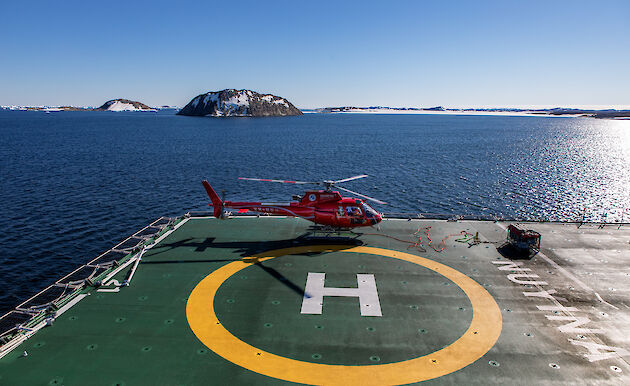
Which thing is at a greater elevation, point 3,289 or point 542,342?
point 542,342

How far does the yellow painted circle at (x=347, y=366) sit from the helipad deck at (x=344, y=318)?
0.06 metres

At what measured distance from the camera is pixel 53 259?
3478cm

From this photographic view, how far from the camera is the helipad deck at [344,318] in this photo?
1372cm

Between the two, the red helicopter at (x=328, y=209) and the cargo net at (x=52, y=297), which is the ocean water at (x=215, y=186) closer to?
the cargo net at (x=52, y=297)

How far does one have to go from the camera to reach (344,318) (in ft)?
56.6

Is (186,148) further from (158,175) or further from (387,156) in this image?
(387,156)

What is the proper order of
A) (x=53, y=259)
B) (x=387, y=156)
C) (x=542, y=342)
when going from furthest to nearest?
(x=387, y=156) < (x=53, y=259) < (x=542, y=342)

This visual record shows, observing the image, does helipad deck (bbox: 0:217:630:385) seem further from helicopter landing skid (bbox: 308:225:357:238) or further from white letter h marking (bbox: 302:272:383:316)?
helicopter landing skid (bbox: 308:225:357:238)

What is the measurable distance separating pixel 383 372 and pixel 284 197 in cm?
4443

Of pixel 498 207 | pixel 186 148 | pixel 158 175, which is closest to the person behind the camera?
pixel 498 207

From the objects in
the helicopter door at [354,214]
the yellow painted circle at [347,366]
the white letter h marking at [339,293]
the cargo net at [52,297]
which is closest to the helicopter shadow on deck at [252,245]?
the helicopter door at [354,214]

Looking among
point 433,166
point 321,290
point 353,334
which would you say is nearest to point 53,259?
point 321,290

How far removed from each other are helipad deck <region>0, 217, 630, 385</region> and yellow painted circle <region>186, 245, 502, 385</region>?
65 millimetres

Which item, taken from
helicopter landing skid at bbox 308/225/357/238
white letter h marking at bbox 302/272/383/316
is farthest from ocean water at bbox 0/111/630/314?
white letter h marking at bbox 302/272/383/316
